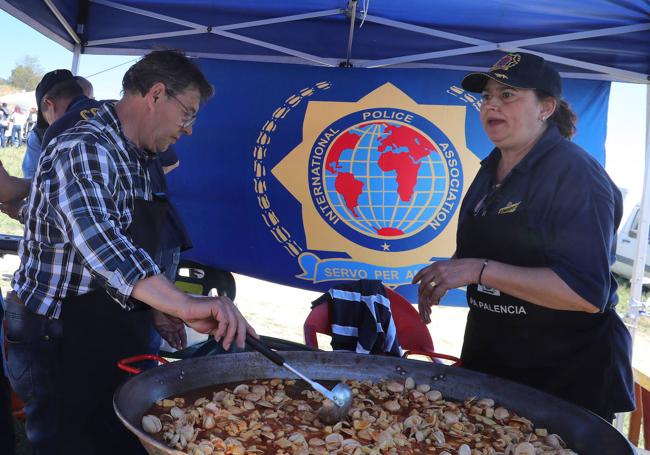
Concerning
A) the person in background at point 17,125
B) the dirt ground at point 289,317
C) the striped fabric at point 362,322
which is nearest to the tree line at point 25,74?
the person in background at point 17,125

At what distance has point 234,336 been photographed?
155 cm

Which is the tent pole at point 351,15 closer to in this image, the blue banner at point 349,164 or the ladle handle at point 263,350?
the blue banner at point 349,164

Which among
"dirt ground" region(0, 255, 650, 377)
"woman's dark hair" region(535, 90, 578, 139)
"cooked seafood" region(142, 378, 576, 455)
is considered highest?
"woman's dark hair" region(535, 90, 578, 139)

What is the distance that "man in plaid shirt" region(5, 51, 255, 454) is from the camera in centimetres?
166

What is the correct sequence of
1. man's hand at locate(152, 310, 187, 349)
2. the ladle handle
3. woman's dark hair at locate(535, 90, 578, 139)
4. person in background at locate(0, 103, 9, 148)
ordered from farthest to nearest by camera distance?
person in background at locate(0, 103, 9, 148)
man's hand at locate(152, 310, 187, 349)
woman's dark hair at locate(535, 90, 578, 139)
the ladle handle

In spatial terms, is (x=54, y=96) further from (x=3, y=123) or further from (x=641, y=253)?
(x=3, y=123)

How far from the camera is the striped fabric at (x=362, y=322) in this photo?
3.00 meters

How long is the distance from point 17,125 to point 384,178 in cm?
1913

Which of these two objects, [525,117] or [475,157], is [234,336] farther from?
[475,157]

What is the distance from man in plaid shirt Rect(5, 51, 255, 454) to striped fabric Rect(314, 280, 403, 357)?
130 centimetres

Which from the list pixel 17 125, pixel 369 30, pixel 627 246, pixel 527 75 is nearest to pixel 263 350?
pixel 527 75

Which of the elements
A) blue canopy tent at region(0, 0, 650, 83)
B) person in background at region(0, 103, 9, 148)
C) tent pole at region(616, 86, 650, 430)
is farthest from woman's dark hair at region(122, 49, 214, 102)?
person in background at region(0, 103, 9, 148)

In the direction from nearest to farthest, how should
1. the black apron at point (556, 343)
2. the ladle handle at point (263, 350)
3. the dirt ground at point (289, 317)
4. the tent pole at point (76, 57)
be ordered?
the ladle handle at point (263, 350)
the black apron at point (556, 343)
the tent pole at point (76, 57)
the dirt ground at point (289, 317)

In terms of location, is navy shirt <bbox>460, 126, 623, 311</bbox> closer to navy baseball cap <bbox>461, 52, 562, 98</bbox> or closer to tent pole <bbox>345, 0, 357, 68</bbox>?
navy baseball cap <bbox>461, 52, 562, 98</bbox>
